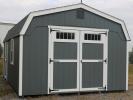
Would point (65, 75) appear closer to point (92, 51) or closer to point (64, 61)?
point (64, 61)

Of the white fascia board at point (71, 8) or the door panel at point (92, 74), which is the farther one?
the door panel at point (92, 74)

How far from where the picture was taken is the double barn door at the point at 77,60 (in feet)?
34.7

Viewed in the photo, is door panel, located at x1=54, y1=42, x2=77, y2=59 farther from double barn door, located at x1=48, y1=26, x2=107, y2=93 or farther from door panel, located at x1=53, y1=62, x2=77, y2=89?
door panel, located at x1=53, y1=62, x2=77, y2=89

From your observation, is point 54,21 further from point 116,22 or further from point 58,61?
point 116,22

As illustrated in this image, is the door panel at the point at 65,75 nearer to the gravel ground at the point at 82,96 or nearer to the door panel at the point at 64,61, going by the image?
the door panel at the point at 64,61

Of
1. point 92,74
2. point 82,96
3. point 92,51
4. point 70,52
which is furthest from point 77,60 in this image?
point 82,96

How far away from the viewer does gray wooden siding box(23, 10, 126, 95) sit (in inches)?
402

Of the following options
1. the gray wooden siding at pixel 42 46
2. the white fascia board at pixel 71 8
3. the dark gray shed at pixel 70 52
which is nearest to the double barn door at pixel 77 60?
the dark gray shed at pixel 70 52

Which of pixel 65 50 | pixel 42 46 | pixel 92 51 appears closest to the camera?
pixel 42 46

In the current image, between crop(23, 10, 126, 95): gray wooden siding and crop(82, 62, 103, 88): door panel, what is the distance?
0.41 m

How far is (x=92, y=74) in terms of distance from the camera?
437 inches

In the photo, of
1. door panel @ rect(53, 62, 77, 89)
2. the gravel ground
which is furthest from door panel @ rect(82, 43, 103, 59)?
the gravel ground

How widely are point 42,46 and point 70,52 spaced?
3.58 feet

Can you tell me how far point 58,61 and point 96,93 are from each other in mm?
1965
